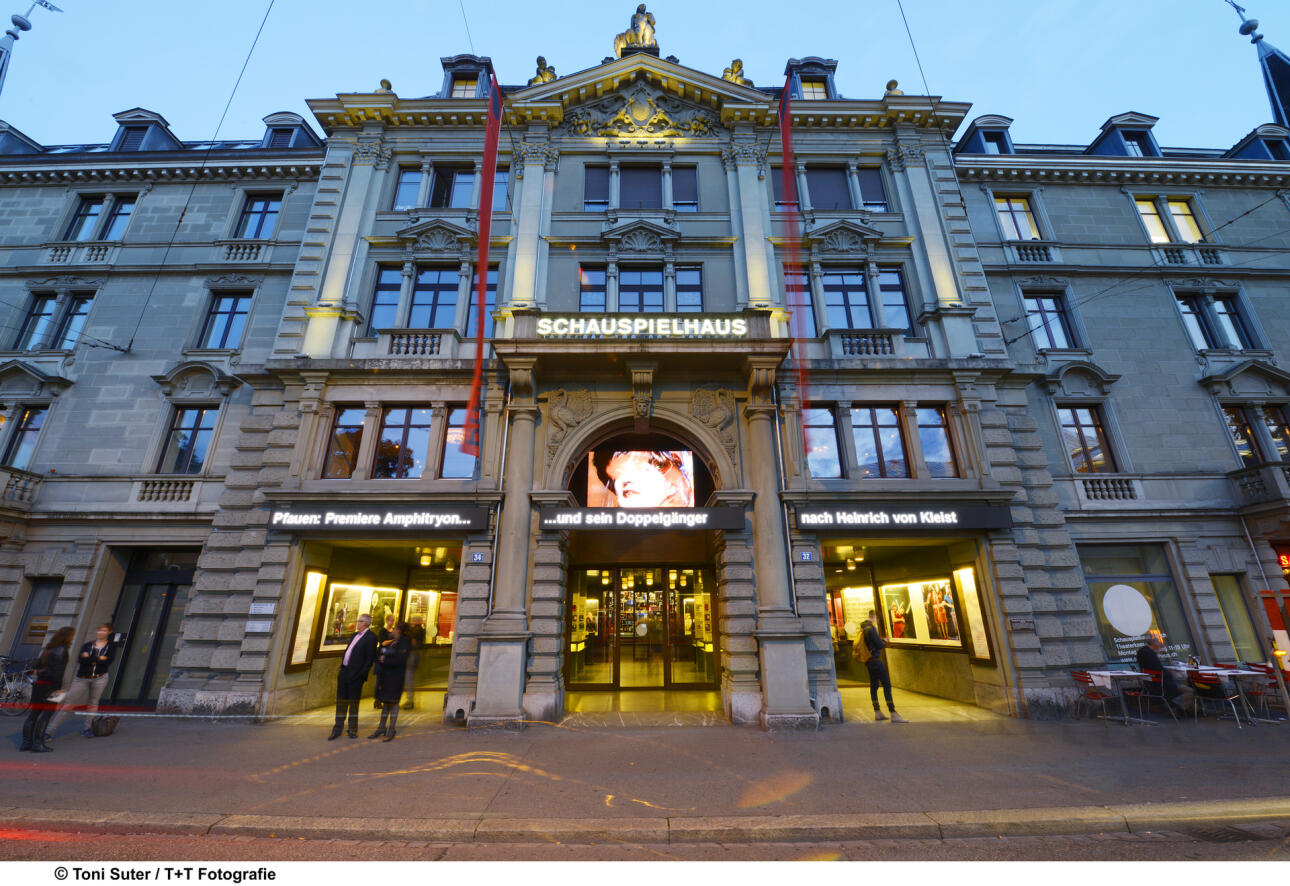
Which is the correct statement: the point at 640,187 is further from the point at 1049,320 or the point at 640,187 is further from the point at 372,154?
the point at 1049,320

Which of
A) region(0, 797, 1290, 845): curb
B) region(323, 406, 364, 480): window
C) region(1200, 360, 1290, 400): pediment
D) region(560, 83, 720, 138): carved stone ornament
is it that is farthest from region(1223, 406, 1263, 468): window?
region(323, 406, 364, 480): window

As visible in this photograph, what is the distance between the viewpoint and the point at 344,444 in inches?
520

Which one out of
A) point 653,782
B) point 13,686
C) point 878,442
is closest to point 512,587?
point 653,782

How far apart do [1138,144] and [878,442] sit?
17007 millimetres

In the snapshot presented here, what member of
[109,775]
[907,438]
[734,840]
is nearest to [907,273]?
[907,438]

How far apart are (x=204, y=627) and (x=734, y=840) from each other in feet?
42.2

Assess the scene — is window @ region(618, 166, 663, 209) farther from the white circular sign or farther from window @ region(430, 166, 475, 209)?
the white circular sign

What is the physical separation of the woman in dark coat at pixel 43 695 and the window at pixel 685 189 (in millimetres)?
17081

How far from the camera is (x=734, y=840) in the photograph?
213 inches

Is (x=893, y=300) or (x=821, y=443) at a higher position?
(x=893, y=300)

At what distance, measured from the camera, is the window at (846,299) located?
1473 centimetres

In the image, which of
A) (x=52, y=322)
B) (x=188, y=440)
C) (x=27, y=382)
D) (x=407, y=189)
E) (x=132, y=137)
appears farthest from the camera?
(x=132, y=137)

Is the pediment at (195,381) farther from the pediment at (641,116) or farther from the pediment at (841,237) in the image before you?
the pediment at (841,237)

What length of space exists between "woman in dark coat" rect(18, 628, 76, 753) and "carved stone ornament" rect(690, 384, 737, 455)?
41.8 ft
